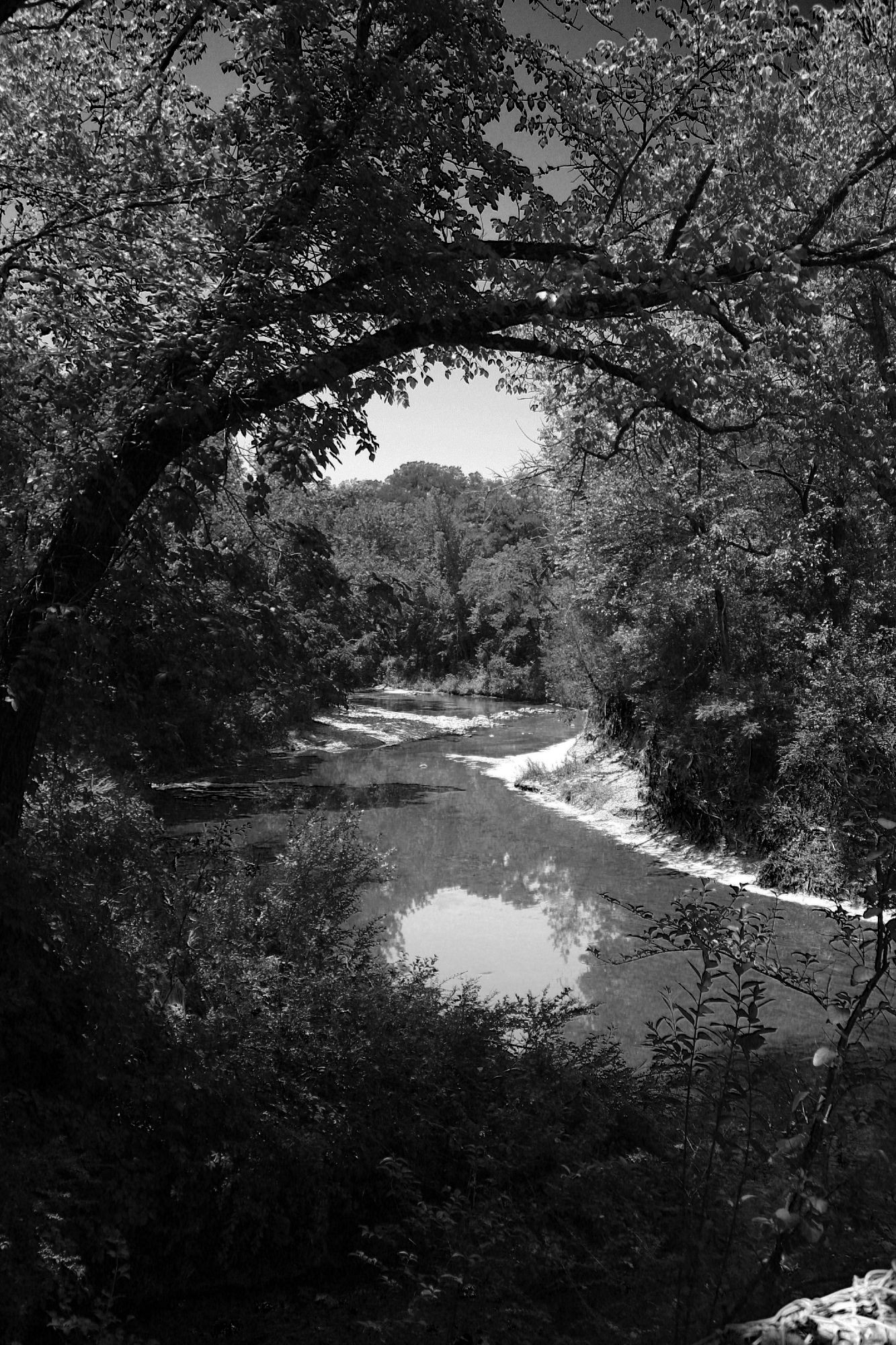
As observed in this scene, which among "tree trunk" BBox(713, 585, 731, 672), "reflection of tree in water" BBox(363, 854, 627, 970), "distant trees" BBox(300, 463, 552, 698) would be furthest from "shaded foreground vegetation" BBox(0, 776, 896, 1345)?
"distant trees" BBox(300, 463, 552, 698)

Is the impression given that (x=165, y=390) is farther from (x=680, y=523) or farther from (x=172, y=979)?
(x=680, y=523)

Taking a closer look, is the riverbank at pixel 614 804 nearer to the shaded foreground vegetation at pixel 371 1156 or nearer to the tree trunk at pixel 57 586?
the shaded foreground vegetation at pixel 371 1156

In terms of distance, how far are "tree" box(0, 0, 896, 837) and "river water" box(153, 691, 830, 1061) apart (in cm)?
307

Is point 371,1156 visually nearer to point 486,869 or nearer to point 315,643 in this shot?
point 315,643

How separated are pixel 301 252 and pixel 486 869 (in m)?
12.1

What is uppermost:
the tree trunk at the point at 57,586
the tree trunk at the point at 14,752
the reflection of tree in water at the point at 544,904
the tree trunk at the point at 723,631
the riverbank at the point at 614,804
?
the tree trunk at the point at 723,631

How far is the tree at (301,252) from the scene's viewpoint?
4633mm

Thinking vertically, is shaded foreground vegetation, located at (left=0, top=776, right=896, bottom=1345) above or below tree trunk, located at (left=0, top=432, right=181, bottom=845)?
below

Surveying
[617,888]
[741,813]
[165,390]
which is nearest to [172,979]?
[165,390]

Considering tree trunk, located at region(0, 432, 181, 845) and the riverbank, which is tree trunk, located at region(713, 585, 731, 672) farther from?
tree trunk, located at region(0, 432, 181, 845)

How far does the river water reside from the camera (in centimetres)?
1077

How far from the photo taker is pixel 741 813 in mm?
15242

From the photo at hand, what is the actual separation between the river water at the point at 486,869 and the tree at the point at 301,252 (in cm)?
307

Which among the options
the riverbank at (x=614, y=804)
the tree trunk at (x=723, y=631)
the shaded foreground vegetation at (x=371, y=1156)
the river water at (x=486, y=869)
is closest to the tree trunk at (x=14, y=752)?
the shaded foreground vegetation at (x=371, y=1156)
